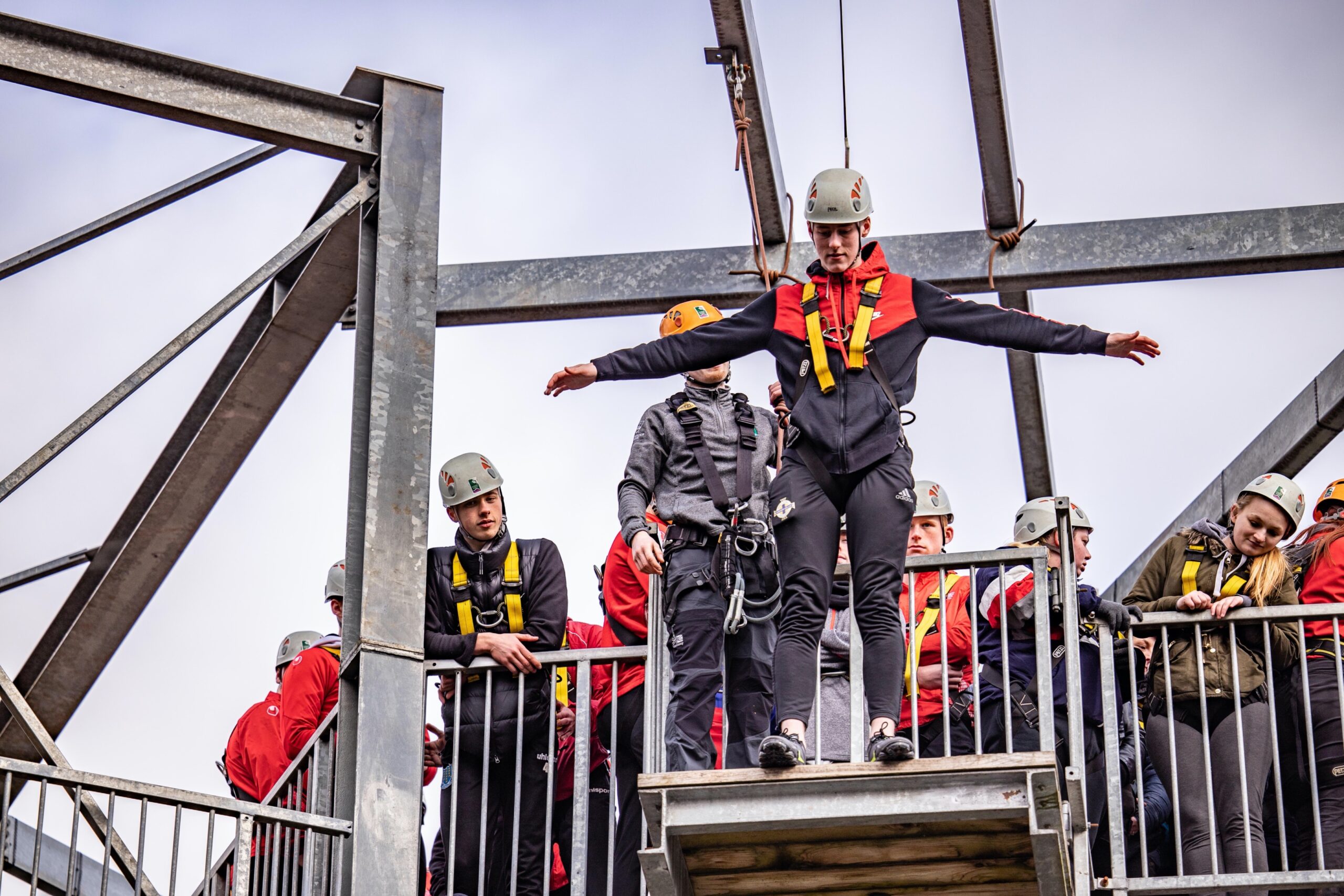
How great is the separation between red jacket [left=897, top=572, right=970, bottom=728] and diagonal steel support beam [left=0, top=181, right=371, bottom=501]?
3.00m

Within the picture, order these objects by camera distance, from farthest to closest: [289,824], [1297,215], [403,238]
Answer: [1297,215], [403,238], [289,824]

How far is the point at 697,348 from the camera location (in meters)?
8.61

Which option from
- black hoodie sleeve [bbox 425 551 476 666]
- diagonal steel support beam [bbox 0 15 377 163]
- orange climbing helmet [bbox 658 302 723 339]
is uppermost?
diagonal steel support beam [bbox 0 15 377 163]

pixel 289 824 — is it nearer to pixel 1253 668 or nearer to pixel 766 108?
pixel 1253 668

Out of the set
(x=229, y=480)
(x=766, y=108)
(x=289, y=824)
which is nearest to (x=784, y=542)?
(x=289, y=824)

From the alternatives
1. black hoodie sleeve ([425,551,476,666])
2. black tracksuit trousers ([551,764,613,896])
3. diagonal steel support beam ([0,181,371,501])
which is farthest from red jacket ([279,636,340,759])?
diagonal steel support beam ([0,181,371,501])

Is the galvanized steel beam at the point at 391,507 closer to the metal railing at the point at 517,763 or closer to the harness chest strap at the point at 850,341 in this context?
the metal railing at the point at 517,763

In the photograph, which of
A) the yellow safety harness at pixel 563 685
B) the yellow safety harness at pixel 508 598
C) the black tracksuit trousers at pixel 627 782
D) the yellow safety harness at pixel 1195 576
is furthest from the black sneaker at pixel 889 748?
the yellow safety harness at pixel 1195 576

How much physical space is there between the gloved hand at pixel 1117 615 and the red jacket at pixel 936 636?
58 centimetres

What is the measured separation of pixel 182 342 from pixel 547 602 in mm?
1920

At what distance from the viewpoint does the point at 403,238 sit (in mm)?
9328

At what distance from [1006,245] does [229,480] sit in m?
4.23

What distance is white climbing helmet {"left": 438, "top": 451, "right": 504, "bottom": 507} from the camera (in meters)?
9.73

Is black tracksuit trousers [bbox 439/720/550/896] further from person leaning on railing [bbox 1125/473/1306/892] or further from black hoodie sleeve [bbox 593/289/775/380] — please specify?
person leaning on railing [bbox 1125/473/1306/892]
